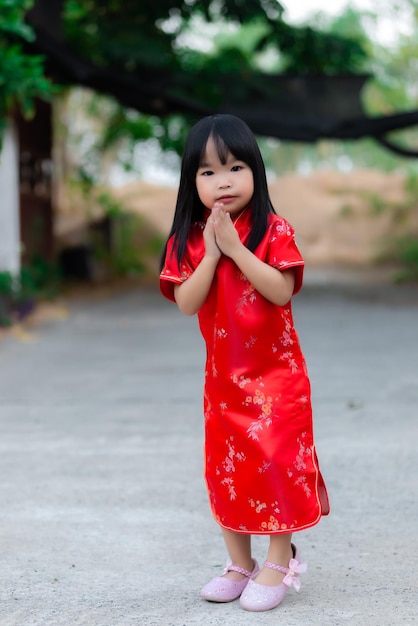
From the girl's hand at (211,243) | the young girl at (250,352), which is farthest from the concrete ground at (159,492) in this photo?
the girl's hand at (211,243)

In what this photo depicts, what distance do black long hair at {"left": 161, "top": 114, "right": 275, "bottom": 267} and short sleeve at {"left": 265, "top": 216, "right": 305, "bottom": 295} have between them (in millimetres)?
35

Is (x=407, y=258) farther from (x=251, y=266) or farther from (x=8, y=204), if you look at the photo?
(x=251, y=266)

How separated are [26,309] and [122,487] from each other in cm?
581

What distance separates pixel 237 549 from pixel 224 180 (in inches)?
43.5

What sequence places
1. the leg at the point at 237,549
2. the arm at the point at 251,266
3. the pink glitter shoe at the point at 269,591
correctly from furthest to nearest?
the leg at the point at 237,549
the pink glitter shoe at the point at 269,591
the arm at the point at 251,266

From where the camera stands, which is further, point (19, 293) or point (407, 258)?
point (407, 258)

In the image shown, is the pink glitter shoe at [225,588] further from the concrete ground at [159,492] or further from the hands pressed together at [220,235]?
the hands pressed together at [220,235]

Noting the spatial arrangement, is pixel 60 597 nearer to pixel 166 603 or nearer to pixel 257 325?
pixel 166 603

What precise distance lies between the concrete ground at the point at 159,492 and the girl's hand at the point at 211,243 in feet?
3.41

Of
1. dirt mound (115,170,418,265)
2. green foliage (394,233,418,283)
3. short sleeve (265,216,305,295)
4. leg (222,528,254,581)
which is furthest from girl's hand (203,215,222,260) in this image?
dirt mound (115,170,418,265)

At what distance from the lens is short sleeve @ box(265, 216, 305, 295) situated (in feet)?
8.54

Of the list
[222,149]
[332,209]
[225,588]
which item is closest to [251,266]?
[222,149]

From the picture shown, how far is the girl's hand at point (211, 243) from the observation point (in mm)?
2621

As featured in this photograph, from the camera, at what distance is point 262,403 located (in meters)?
2.63
